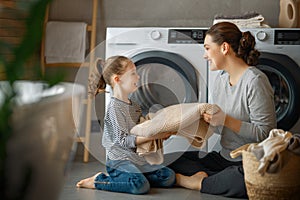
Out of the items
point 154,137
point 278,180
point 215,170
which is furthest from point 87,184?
point 278,180

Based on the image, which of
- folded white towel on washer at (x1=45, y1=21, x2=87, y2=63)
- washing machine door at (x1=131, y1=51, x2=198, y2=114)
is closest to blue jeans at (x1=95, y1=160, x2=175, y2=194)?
washing machine door at (x1=131, y1=51, x2=198, y2=114)

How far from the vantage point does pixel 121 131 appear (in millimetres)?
2656

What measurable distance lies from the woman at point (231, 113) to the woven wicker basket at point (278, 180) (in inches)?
9.3

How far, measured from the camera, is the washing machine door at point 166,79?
292 cm

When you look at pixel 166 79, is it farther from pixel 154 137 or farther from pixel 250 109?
pixel 250 109

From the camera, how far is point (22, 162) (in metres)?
0.54

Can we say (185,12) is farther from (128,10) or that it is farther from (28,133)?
(28,133)

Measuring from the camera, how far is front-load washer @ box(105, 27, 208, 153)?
2.92m

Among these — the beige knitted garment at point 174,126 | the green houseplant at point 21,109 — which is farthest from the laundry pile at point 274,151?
the green houseplant at point 21,109

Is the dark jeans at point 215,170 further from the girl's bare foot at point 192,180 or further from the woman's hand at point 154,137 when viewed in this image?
the woman's hand at point 154,137

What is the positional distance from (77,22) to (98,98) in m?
0.70

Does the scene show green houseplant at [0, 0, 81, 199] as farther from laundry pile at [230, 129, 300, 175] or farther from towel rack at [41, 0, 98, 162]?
towel rack at [41, 0, 98, 162]

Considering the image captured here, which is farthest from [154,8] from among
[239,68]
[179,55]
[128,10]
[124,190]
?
[124,190]

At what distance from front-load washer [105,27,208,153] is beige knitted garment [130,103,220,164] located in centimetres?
19
